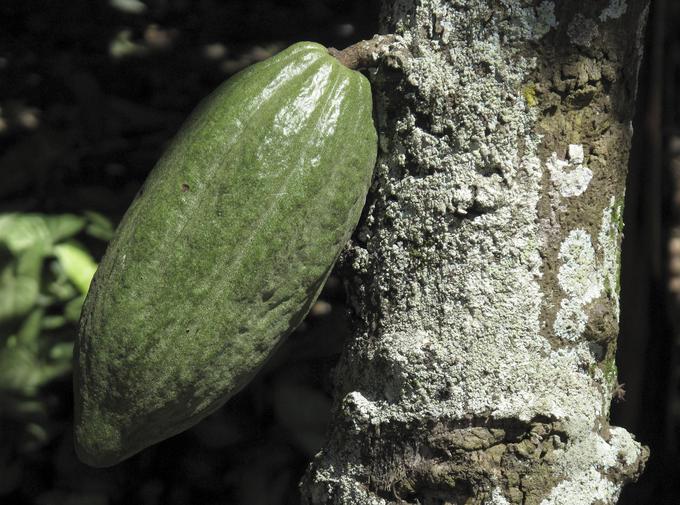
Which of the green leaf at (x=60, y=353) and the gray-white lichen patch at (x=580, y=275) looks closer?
the gray-white lichen patch at (x=580, y=275)

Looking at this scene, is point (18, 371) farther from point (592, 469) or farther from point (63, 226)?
point (592, 469)

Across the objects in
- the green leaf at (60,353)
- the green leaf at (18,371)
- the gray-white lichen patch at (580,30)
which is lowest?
the green leaf at (18,371)

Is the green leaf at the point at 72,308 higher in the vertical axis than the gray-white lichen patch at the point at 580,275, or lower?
lower

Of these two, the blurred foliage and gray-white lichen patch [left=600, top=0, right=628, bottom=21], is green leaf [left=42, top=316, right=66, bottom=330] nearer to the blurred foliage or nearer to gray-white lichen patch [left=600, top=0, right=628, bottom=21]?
the blurred foliage

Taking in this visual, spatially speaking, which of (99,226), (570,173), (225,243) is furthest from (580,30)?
(99,226)

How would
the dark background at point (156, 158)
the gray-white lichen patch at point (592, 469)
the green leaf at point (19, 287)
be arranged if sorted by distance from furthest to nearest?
the dark background at point (156, 158)
the green leaf at point (19, 287)
the gray-white lichen patch at point (592, 469)

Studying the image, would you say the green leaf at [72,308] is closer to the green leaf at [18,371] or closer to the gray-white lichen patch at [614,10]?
the green leaf at [18,371]

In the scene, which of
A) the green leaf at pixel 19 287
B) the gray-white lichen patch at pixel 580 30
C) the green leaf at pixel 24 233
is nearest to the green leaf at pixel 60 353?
the green leaf at pixel 19 287
